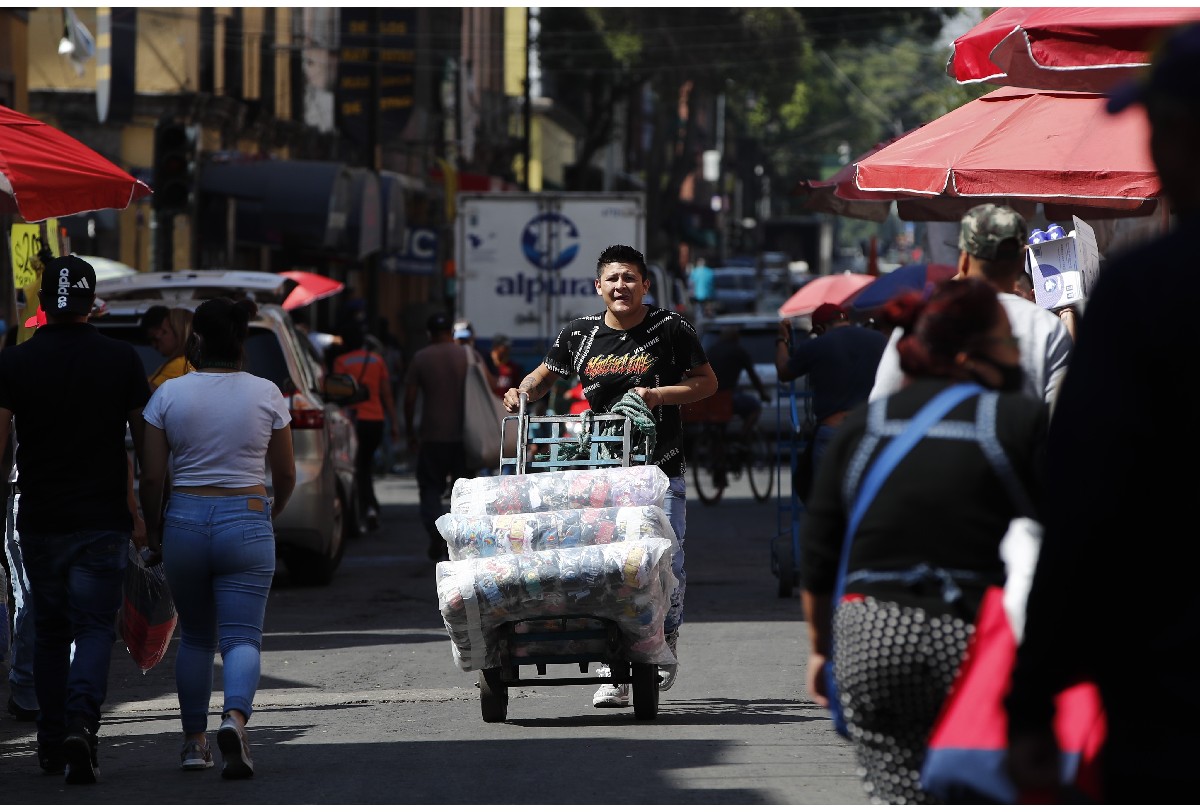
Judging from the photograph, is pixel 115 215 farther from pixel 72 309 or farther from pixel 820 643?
pixel 820 643

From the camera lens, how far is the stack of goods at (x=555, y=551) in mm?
7383

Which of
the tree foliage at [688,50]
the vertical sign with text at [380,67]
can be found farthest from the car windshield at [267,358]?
the tree foliage at [688,50]

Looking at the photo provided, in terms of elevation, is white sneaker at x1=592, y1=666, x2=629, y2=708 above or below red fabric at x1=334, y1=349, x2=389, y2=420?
below

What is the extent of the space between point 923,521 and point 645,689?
409cm

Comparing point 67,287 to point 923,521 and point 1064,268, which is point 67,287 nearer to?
point 923,521

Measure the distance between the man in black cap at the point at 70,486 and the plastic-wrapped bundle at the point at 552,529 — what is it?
4.16 ft

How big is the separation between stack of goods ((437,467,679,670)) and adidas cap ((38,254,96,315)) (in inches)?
61.4

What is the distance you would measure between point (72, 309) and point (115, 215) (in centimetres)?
1965

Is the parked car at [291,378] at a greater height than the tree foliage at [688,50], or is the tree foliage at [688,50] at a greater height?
the tree foliage at [688,50]

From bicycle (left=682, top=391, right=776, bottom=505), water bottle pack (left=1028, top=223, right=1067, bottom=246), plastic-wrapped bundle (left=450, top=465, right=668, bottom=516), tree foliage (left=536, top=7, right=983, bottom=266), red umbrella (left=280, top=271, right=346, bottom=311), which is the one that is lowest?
bicycle (left=682, top=391, right=776, bottom=505)

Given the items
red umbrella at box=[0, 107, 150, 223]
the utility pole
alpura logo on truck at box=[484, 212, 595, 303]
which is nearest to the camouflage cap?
red umbrella at box=[0, 107, 150, 223]

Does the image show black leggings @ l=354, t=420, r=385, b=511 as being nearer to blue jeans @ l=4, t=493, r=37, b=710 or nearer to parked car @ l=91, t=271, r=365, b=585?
parked car @ l=91, t=271, r=365, b=585

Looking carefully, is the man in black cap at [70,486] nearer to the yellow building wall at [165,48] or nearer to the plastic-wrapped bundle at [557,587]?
the plastic-wrapped bundle at [557,587]

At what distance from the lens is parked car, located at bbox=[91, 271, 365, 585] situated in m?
12.2
